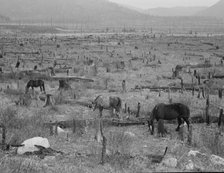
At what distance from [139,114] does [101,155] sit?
519 centimetres

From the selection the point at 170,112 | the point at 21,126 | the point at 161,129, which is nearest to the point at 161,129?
the point at 161,129

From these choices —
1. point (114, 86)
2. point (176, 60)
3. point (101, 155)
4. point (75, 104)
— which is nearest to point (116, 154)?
point (101, 155)

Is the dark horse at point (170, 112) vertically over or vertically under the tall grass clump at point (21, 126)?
over

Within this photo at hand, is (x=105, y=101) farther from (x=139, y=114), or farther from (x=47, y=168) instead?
(x=47, y=168)

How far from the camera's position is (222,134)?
1194cm

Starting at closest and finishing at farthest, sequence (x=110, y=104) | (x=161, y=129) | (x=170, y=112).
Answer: (x=161, y=129) < (x=170, y=112) < (x=110, y=104)

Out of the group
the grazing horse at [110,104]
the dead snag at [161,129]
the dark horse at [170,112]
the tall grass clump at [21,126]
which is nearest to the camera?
the tall grass clump at [21,126]

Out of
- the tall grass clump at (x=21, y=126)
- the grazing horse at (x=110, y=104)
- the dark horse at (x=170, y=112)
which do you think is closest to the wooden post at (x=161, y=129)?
the dark horse at (x=170, y=112)

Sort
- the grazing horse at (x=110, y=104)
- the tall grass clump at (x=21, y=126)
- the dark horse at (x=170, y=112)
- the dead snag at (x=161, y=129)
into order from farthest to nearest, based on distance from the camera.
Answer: the grazing horse at (x=110, y=104) → the dark horse at (x=170, y=112) → the dead snag at (x=161, y=129) → the tall grass clump at (x=21, y=126)

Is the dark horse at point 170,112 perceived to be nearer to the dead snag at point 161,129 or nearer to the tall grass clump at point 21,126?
the dead snag at point 161,129

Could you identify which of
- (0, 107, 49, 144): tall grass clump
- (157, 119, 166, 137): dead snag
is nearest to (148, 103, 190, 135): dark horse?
(157, 119, 166, 137): dead snag

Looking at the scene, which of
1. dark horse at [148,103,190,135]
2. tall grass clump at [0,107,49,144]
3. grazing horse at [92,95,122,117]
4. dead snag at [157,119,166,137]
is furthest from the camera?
grazing horse at [92,95,122,117]

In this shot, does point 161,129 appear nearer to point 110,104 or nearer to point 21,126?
point 110,104

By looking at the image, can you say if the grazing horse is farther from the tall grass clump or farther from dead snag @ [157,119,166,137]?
dead snag @ [157,119,166,137]
